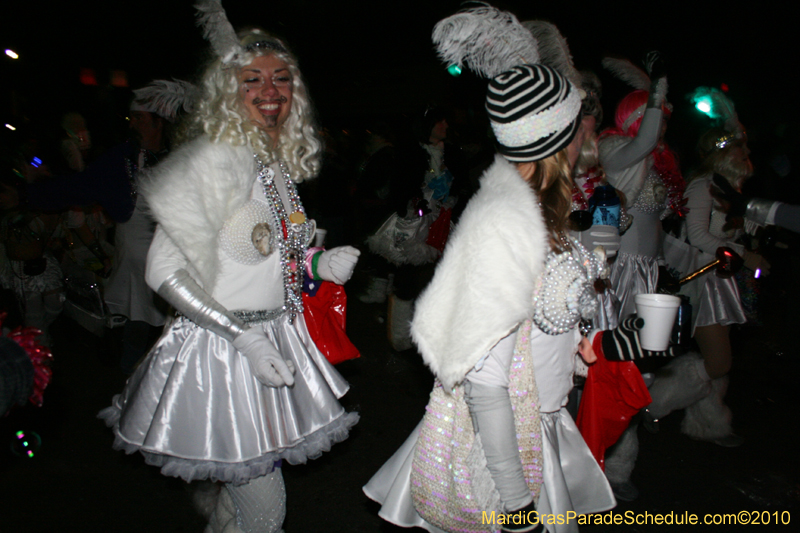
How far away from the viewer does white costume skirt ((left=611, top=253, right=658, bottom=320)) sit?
3.58 metres

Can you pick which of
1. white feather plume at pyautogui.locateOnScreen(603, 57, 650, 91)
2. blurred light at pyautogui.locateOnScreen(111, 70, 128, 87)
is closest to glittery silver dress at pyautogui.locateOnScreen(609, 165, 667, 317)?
white feather plume at pyautogui.locateOnScreen(603, 57, 650, 91)

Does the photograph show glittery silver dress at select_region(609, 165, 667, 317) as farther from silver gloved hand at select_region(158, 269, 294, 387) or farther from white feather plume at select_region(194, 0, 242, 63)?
white feather plume at select_region(194, 0, 242, 63)

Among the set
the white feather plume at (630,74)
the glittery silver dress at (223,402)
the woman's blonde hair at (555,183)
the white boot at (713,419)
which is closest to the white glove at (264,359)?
the glittery silver dress at (223,402)

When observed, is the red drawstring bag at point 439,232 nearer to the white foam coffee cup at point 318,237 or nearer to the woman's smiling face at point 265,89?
the white foam coffee cup at point 318,237

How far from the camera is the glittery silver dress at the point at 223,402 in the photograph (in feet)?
6.42

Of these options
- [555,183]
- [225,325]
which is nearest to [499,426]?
[555,183]

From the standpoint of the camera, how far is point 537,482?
1.63 metres

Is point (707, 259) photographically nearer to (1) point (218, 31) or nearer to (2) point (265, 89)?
(2) point (265, 89)

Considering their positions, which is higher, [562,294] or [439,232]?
[562,294]

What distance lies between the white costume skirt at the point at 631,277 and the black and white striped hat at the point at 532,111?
223cm

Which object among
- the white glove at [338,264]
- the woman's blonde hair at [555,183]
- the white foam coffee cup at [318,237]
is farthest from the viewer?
the white foam coffee cup at [318,237]

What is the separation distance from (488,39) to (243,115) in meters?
1.07

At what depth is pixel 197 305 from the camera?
6.20ft

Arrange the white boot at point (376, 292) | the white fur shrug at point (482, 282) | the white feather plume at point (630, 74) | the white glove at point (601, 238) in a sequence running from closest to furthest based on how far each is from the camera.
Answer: the white fur shrug at point (482, 282) < the white glove at point (601, 238) < the white feather plume at point (630, 74) < the white boot at point (376, 292)
